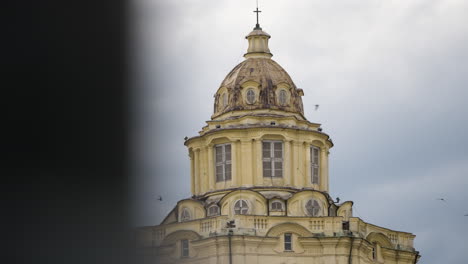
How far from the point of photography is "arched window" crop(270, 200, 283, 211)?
116 meters

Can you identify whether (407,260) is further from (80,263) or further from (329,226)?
(80,263)

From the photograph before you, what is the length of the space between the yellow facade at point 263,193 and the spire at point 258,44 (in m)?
0.07

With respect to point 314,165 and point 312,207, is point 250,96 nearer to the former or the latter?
point 314,165

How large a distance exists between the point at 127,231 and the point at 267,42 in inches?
2444

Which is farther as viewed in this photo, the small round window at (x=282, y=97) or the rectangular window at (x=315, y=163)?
the small round window at (x=282, y=97)

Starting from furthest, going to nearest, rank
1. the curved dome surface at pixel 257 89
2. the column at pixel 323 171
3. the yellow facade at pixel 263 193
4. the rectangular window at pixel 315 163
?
the column at pixel 323 171, the curved dome surface at pixel 257 89, the rectangular window at pixel 315 163, the yellow facade at pixel 263 193

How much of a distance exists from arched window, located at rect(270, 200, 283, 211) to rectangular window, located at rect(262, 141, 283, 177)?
6.95 feet

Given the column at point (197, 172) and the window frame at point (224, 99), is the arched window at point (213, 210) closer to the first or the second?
the column at point (197, 172)

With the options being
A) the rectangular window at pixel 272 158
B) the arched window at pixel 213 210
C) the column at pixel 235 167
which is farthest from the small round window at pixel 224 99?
the arched window at pixel 213 210

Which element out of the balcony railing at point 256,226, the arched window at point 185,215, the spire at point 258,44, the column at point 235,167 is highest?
the spire at point 258,44

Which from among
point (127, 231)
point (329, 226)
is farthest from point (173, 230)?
point (127, 231)

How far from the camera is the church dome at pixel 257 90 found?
12019 centimetres

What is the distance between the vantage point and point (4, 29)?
5816 cm

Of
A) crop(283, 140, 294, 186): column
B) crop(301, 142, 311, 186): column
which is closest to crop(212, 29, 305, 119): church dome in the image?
crop(301, 142, 311, 186): column
